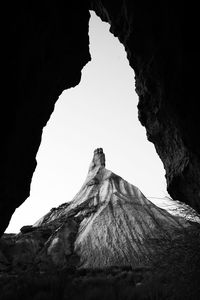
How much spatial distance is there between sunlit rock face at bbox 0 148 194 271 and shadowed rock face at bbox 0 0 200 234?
19.1m

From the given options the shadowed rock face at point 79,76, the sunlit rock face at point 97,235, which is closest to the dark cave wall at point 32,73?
the shadowed rock face at point 79,76

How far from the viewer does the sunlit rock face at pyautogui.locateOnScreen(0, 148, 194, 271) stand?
34.2 metres

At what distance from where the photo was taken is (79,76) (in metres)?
10.6

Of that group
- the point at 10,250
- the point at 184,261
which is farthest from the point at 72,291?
the point at 10,250

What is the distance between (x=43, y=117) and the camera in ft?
32.0

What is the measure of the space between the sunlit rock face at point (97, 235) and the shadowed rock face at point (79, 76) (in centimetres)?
1914

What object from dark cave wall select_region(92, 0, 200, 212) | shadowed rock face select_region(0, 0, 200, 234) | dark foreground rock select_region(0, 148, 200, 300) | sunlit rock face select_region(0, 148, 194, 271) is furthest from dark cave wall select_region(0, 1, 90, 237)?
sunlit rock face select_region(0, 148, 194, 271)

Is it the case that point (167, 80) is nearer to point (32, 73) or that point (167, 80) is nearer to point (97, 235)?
point (32, 73)

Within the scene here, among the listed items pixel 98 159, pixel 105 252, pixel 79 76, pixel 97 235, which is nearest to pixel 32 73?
pixel 79 76

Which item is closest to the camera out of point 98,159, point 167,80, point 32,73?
point 32,73

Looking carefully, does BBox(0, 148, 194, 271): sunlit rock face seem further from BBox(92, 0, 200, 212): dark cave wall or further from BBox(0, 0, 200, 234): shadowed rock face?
BBox(0, 0, 200, 234): shadowed rock face

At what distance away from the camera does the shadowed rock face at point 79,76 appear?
6.69 meters

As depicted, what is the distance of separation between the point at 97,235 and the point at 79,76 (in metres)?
32.1

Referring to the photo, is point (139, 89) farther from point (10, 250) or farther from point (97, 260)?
point (10, 250)
